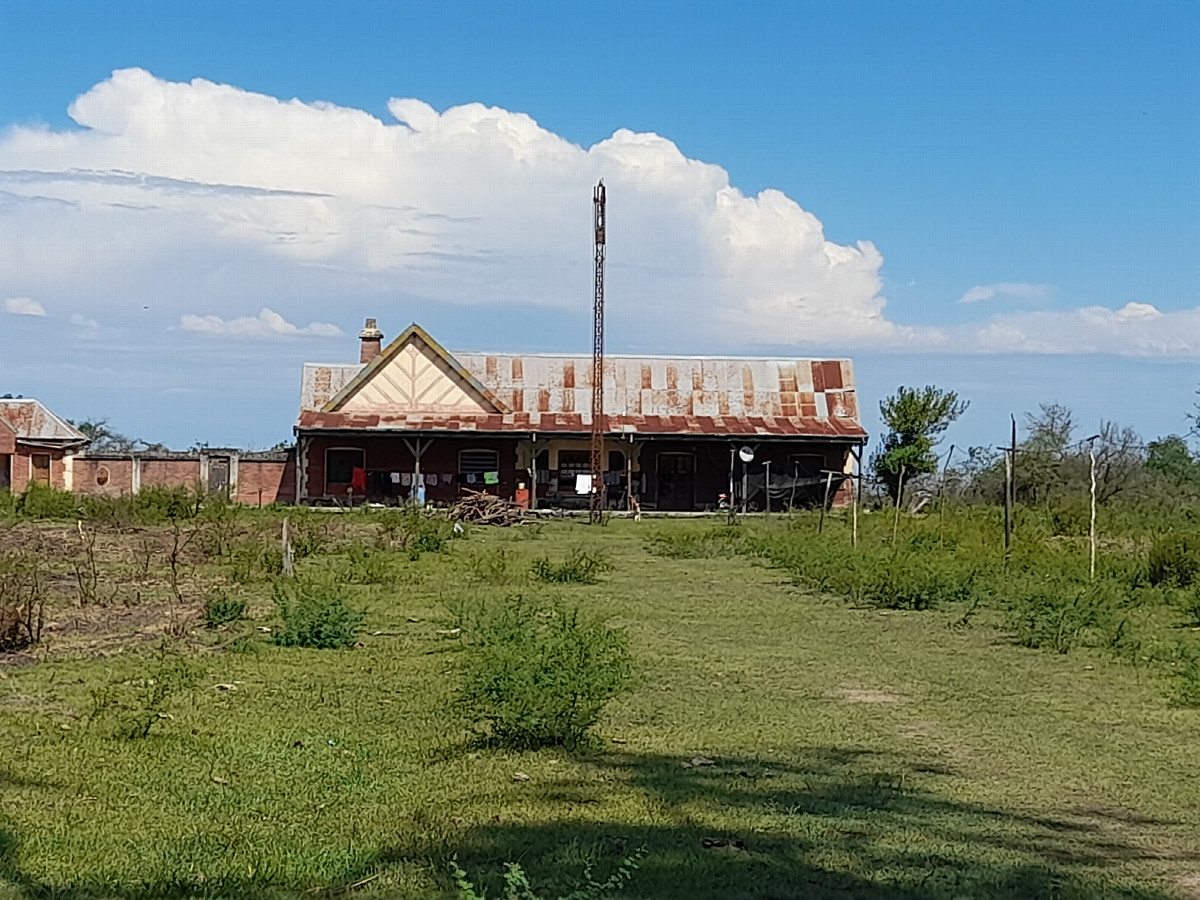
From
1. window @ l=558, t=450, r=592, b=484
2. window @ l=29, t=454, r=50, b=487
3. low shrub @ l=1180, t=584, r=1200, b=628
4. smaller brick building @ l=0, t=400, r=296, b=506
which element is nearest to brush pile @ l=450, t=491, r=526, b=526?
window @ l=558, t=450, r=592, b=484

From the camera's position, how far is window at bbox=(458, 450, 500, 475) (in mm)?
42344

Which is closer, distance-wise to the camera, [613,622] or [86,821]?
[86,821]

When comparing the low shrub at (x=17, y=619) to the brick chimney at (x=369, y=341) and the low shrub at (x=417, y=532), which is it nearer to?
the low shrub at (x=417, y=532)

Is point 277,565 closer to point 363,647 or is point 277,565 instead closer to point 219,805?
point 363,647

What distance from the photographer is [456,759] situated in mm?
8375

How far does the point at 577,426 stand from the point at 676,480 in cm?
383

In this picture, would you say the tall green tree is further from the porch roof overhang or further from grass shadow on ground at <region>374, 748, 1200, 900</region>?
grass shadow on ground at <region>374, 748, 1200, 900</region>

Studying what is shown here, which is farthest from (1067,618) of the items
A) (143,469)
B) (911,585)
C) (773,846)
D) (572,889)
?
(143,469)

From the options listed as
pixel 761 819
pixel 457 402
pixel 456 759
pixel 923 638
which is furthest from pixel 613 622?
pixel 457 402

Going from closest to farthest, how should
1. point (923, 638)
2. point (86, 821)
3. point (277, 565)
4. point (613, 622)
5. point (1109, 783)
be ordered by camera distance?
point (86, 821) < point (1109, 783) < point (923, 638) < point (613, 622) < point (277, 565)

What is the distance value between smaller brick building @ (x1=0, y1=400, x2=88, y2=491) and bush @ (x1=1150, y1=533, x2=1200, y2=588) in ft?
106

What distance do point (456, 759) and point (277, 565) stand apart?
473 inches

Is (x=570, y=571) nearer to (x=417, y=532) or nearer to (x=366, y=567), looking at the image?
(x=366, y=567)

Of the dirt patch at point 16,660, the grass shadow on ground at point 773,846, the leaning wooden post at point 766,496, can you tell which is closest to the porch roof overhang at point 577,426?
the leaning wooden post at point 766,496
